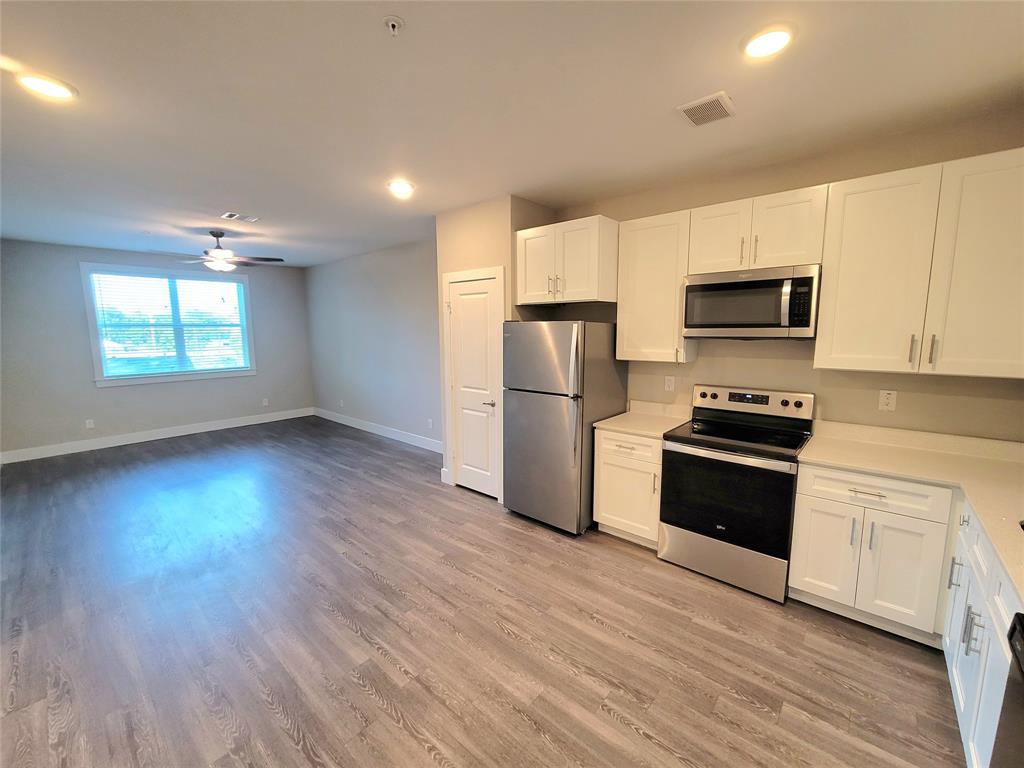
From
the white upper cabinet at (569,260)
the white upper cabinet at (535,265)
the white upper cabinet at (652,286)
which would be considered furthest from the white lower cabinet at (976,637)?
the white upper cabinet at (535,265)

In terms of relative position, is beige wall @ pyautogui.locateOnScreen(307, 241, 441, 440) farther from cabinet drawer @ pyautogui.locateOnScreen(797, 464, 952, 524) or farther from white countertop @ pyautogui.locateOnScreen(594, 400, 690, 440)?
cabinet drawer @ pyautogui.locateOnScreen(797, 464, 952, 524)

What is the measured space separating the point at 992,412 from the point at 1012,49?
1.65 meters

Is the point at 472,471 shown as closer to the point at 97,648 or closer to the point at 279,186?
the point at 97,648

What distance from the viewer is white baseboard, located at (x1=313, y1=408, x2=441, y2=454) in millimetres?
5496

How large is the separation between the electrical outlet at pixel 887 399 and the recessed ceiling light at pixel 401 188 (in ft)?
10.9

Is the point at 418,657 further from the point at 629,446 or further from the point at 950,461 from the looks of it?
the point at 950,461

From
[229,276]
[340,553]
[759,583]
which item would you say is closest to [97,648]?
[340,553]

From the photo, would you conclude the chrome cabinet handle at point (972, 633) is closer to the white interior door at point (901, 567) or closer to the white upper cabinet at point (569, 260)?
the white interior door at point (901, 567)

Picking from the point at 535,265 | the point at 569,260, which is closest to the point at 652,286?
the point at 569,260

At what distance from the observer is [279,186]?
10.1ft

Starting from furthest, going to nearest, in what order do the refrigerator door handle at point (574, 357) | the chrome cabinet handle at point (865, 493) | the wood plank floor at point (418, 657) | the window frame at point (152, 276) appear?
the window frame at point (152, 276), the refrigerator door handle at point (574, 357), the chrome cabinet handle at point (865, 493), the wood plank floor at point (418, 657)

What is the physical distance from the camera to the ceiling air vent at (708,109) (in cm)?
190

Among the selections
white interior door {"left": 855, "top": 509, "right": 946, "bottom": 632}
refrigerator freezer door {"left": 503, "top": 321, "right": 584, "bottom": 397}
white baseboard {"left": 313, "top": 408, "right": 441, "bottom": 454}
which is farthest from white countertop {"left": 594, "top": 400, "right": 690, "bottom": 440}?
white baseboard {"left": 313, "top": 408, "right": 441, "bottom": 454}

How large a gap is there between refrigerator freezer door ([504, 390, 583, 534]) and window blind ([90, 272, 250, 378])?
18.2ft
